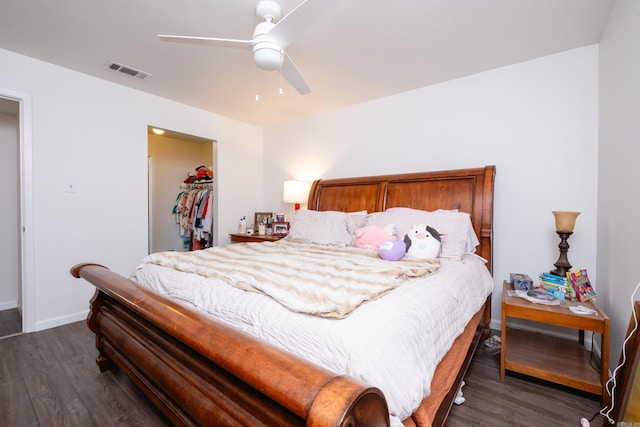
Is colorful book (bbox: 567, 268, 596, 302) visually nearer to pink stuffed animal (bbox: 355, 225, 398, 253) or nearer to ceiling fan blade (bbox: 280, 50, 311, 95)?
pink stuffed animal (bbox: 355, 225, 398, 253)

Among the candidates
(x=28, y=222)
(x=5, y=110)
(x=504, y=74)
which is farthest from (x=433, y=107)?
(x=5, y=110)

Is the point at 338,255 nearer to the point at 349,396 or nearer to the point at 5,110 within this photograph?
the point at 349,396

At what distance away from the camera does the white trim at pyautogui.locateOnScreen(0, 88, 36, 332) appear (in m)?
2.47

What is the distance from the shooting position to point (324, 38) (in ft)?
7.07

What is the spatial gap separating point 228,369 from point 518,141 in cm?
286

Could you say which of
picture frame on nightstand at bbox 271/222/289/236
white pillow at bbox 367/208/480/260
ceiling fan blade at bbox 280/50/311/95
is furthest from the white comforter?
picture frame on nightstand at bbox 271/222/289/236

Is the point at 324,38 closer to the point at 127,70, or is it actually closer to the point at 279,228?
the point at 127,70

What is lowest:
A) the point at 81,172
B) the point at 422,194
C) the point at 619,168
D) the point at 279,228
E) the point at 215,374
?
the point at 215,374

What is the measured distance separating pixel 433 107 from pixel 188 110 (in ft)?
9.55

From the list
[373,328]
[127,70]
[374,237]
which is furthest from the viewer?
[127,70]

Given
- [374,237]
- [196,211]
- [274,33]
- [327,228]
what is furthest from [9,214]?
[374,237]

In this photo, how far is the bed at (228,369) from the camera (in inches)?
23.2

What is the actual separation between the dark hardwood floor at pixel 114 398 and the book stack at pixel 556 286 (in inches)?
22.4

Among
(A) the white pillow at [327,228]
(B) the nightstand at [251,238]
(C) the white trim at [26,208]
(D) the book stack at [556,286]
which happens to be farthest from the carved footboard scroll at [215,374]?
(D) the book stack at [556,286]
